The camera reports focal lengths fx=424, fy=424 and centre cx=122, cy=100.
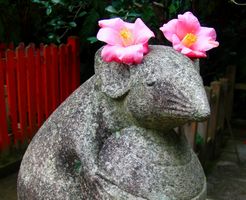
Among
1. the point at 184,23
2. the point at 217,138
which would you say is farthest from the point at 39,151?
the point at 217,138

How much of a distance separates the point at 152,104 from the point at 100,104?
9.2 inches

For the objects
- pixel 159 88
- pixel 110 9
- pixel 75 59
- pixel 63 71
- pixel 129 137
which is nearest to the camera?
pixel 159 88

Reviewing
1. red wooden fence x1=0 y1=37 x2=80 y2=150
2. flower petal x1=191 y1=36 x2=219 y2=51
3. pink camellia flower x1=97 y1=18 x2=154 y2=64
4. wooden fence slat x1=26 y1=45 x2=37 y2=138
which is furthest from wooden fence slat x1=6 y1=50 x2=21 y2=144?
flower petal x1=191 y1=36 x2=219 y2=51

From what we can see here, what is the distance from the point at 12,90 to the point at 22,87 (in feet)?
0.34

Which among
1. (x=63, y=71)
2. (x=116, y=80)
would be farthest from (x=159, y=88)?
(x=63, y=71)

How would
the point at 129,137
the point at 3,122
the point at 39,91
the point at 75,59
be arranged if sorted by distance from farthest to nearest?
the point at 75,59, the point at 39,91, the point at 3,122, the point at 129,137

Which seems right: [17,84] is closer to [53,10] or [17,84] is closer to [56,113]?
[53,10]

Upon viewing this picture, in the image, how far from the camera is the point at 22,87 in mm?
3932

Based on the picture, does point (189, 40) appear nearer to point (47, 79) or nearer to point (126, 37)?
point (126, 37)

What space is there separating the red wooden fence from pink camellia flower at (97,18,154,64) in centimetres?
234

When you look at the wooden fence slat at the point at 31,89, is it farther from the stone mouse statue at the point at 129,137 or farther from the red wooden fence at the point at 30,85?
the stone mouse statue at the point at 129,137

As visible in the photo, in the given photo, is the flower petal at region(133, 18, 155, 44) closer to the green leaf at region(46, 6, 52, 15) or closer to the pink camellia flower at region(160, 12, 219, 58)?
the pink camellia flower at region(160, 12, 219, 58)

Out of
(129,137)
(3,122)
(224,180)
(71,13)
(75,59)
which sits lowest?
(224,180)

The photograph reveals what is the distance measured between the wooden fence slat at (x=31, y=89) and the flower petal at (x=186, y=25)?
2.47 meters
